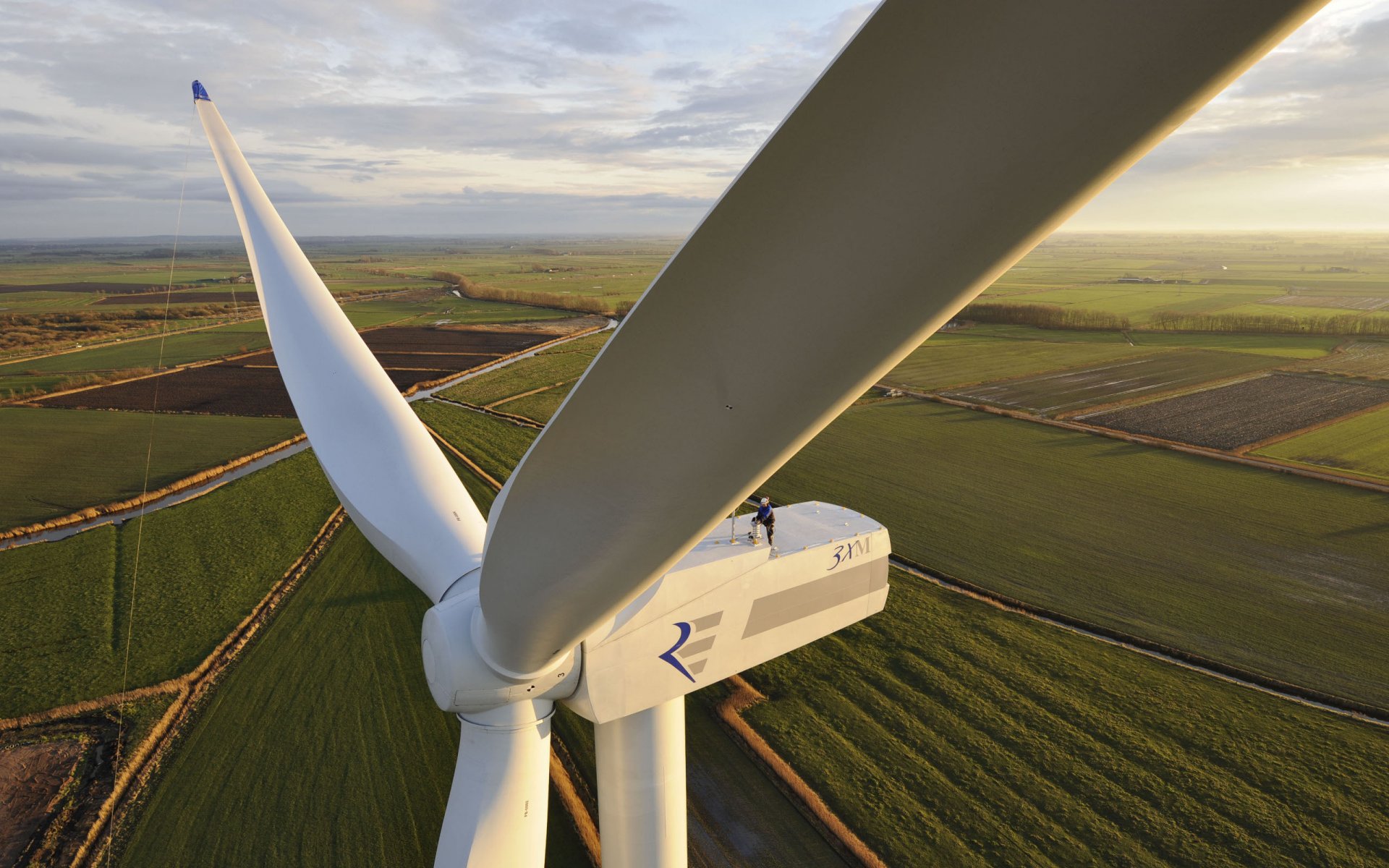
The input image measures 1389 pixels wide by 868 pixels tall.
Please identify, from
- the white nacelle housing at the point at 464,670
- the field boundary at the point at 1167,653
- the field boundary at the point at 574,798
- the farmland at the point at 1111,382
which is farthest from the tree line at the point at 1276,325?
the white nacelle housing at the point at 464,670

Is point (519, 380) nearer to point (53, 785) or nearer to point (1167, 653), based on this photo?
point (53, 785)

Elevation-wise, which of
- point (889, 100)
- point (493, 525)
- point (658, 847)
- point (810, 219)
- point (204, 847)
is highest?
point (889, 100)

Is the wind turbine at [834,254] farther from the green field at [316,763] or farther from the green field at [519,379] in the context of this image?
the green field at [519,379]

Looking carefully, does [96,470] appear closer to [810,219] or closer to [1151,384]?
[810,219]

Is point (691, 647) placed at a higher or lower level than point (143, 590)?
higher

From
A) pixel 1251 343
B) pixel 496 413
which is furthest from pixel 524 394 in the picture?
pixel 1251 343

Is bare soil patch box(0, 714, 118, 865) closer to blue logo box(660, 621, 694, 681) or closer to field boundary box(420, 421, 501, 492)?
blue logo box(660, 621, 694, 681)

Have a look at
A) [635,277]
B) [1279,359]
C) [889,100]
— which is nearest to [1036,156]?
[889,100]
